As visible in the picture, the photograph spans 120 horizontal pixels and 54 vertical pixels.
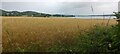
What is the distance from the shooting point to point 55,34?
678cm

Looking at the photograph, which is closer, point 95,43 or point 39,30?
point 95,43

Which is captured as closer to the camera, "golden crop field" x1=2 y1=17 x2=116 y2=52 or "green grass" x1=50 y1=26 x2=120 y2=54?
"green grass" x1=50 y1=26 x2=120 y2=54

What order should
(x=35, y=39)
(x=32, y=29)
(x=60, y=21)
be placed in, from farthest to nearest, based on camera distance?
(x=60, y=21) < (x=32, y=29) < (x=35, y=39)

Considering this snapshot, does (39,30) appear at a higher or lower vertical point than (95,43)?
higher

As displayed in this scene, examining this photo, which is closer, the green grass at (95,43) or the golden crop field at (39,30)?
the green grass at (95,43)

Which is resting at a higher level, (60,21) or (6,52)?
(60,21)

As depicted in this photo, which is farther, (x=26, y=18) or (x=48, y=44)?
(x=26, y=18)

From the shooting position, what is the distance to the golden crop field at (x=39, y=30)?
6.34 meters

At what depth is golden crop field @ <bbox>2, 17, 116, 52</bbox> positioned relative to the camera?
6.34 meters

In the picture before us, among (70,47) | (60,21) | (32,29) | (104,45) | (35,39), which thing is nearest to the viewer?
(104,45)

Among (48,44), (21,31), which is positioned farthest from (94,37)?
(21,31)

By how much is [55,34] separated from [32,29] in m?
0.65

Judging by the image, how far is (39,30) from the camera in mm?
7086

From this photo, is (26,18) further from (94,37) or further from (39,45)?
(94,37)
